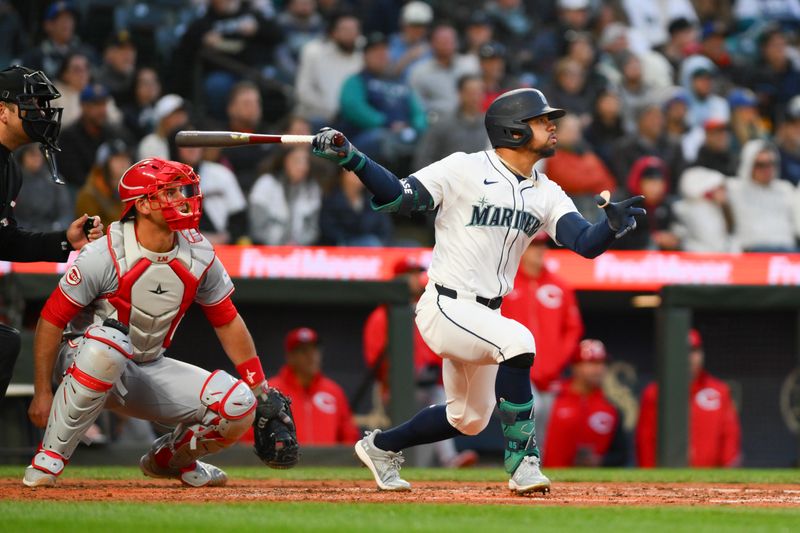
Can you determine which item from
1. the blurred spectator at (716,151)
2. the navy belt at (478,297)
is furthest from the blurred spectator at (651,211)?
the navy belt at (478,297)

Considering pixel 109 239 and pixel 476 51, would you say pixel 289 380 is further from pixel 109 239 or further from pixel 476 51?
pixel 476 51

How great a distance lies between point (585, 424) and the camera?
9.09 m

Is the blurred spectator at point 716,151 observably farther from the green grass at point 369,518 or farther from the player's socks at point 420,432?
the green grass at point 369,518

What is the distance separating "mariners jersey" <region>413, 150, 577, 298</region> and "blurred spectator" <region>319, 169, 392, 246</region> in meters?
4.07

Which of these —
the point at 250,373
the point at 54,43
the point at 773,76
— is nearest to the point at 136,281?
the point at 250,373

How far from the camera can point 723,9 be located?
595 inches

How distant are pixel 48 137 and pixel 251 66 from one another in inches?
217

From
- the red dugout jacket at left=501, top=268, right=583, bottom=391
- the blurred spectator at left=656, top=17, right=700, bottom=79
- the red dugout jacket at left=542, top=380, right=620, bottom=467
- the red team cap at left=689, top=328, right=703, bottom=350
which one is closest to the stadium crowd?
the blurred spectator at left=656, top=17, right=700, bottom=79

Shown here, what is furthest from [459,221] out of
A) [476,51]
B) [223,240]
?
[476,51]

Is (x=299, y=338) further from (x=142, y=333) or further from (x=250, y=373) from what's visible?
(x=142, y=333)

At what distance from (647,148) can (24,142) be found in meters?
A: 6.41

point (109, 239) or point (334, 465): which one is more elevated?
point (109, 239)

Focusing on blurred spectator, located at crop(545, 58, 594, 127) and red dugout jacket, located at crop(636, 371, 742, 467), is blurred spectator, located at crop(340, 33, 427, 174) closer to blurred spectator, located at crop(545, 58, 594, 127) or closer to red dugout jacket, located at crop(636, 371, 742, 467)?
blurred spectator, located at crop(545, 58, 594, 127)

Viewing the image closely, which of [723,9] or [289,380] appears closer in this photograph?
[289,380]
